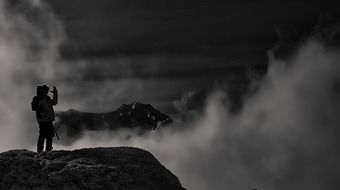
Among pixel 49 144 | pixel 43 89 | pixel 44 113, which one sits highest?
pixel 43 89

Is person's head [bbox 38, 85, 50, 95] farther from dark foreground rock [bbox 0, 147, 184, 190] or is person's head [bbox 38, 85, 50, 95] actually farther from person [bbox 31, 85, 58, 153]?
dark foreground rock [bbox 0, 147, 184, 190]

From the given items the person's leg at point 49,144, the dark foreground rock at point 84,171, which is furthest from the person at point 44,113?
the dark foreground rock at point 84,171

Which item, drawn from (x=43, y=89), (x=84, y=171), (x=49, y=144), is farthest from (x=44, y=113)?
(x=84, y=171)

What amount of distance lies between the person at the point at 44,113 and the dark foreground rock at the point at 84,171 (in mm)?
2316

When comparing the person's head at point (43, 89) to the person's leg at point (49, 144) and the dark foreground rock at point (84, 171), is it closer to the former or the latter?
the person's leg at point (49, 144)

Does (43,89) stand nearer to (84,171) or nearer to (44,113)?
(44,113)

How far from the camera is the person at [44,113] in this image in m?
25.0

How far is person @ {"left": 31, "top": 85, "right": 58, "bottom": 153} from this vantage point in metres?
25.0

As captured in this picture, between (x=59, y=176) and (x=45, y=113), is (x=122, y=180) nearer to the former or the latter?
(x=59, y=176)

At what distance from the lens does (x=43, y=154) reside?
22844 millimetres

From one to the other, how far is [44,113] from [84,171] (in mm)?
4859

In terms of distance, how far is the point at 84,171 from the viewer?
21.3 m

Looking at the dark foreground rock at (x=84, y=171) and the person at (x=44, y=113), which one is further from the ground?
the person at (x=44, y=113)

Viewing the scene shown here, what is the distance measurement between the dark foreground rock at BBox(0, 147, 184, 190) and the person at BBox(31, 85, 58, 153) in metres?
2.32
